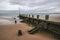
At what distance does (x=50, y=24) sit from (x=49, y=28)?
0.45 metres

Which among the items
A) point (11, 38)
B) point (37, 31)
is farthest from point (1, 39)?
point (37, 31)

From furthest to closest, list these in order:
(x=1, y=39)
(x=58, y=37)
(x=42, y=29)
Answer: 1. (x=42, y=29)
2. (x=1, y=39)
3. (x=58, y=37)

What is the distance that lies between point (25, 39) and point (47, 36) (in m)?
2.05

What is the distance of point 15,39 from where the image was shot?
9.96 m

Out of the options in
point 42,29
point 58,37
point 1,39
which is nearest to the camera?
point 58,37

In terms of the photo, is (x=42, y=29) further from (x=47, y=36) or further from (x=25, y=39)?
(x=25, y=39)

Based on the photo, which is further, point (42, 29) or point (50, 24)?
point (42, 29)

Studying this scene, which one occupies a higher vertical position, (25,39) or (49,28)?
(49,28)

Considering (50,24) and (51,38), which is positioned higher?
(50,24)

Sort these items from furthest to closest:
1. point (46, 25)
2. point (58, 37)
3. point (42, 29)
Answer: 1. point (42, 29)
2. point (46, 25)
3. point (58, 37)

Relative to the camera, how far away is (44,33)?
11.1 metres

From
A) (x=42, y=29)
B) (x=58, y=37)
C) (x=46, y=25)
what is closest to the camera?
(x=58, y=37)

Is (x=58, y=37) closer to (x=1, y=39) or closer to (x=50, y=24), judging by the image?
(x=50, y=24)

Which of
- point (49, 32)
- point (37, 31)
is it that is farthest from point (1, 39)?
point (49, 32)
